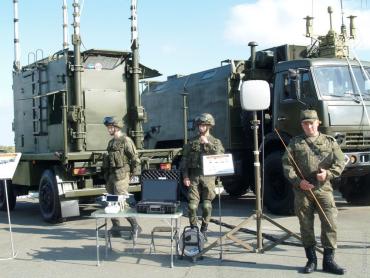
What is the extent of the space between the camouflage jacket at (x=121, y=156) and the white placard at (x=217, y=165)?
5.94 ft

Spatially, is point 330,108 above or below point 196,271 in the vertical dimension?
above

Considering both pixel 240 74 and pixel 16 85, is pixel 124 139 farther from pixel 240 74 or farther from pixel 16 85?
pixel 16 85

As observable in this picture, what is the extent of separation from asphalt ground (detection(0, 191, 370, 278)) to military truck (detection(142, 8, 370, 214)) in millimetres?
1353

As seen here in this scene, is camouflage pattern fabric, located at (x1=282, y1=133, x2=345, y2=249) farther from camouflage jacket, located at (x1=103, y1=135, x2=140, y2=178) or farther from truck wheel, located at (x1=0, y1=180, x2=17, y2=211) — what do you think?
truck wheel, located at (x1=0, y1=180, x2=17, y2=211)

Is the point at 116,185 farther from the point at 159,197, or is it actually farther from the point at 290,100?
the point at 290,100

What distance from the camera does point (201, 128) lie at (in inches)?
314

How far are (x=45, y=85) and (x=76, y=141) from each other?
1817 mm

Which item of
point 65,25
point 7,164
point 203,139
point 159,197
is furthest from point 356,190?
point 7,164

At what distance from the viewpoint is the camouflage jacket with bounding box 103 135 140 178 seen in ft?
29.1

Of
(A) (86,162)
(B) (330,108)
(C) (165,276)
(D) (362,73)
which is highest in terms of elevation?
(D) (362,73)

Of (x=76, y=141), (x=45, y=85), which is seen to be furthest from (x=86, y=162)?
(x=45, y=85)

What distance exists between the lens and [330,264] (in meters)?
6.32

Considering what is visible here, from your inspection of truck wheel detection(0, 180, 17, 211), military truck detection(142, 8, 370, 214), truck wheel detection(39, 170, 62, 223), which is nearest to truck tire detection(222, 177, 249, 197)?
military truck detection(142, 8, 370, 214)

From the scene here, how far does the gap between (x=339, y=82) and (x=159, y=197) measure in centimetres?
483
